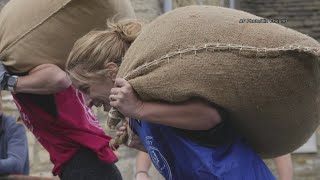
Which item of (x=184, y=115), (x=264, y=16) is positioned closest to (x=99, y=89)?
(x=184, y=115)

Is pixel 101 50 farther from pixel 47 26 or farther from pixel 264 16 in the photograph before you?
pixel 264 16

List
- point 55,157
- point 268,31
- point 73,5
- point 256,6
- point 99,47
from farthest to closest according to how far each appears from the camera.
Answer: point 256,6 → point 55,157 → point 73,5 → point 99,47 → point 268,31

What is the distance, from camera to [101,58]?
2.51 meters

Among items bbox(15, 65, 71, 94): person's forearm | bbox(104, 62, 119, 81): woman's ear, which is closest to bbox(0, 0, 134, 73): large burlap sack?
bbox(15, 65, 71, 94): person's forearm

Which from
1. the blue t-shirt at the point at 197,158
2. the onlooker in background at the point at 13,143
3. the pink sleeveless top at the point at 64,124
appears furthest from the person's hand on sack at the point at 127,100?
the onlooker in background at the point at 13,143

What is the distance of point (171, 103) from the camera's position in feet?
7.39

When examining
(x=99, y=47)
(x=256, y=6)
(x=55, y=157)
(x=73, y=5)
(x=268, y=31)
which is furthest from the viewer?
(x=256, y=6)

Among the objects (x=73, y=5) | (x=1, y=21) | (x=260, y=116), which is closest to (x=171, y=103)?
(x=260, y=116)

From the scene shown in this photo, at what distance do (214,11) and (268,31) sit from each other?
193 millimetres

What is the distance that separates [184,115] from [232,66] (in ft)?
0.64

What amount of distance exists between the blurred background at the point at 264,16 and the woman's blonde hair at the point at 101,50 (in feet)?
12.1

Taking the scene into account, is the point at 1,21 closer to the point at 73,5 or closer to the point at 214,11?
the point at 73,5

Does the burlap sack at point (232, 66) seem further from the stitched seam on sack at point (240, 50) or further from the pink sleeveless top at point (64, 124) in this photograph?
the pink sleeveless top at point (64, 124)

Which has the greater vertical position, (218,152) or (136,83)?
(136,83)
